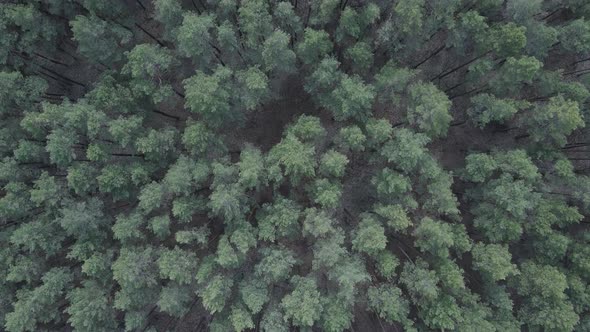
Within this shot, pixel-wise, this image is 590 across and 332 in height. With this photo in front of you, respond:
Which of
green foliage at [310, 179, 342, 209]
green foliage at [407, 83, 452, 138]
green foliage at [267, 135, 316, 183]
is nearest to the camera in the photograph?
green foliage at [407, 83, 452, 138]

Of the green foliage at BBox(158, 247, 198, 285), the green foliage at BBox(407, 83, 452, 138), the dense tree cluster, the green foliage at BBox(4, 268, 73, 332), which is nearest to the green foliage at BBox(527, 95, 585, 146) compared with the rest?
the dense tree cluster

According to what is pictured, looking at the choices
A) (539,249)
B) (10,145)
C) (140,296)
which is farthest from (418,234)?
(10,145)

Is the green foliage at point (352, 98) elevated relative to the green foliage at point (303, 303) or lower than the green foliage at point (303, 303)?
elevated

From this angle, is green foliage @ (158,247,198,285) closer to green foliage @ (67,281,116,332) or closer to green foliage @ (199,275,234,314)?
green foliage @ (199,275,234,314)

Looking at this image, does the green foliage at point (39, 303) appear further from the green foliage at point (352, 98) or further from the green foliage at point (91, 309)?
the green foliage at point (352, 98)

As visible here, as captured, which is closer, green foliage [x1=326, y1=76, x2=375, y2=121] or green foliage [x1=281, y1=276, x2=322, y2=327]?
green foliage [x1=281, y1=276, x2=322, y2=327]

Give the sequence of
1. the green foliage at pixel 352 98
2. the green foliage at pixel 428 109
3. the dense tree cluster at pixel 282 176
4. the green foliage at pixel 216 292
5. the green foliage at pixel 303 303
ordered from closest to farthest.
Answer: the green foliage at pixel 216 292
the green foliage at pixel 303 303
the green foliage at pixel 428 109
the dense tree cluster at pixel 282 176
the green foliage at pixel 352 98

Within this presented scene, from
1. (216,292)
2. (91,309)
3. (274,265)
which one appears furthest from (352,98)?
(91,309)

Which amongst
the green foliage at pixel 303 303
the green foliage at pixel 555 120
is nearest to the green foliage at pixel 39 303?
the green foliage at pixel 303 303

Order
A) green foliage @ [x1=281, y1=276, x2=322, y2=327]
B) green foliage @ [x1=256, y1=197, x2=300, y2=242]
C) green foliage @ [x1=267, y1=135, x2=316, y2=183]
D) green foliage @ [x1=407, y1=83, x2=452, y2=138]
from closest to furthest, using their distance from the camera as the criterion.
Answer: green foliage @ [x1=281, y1=276, x2=322, y2=327]
green foliage @ [x1=407, y1=83, x2=452, y2=138]
green foliage @ [x1=267, y1=135, x2=316, y2=183]
green foliage @ [x1=256, y1=197, x2=300, y2=242]

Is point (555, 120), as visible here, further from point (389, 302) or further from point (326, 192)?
point (389, 302)
